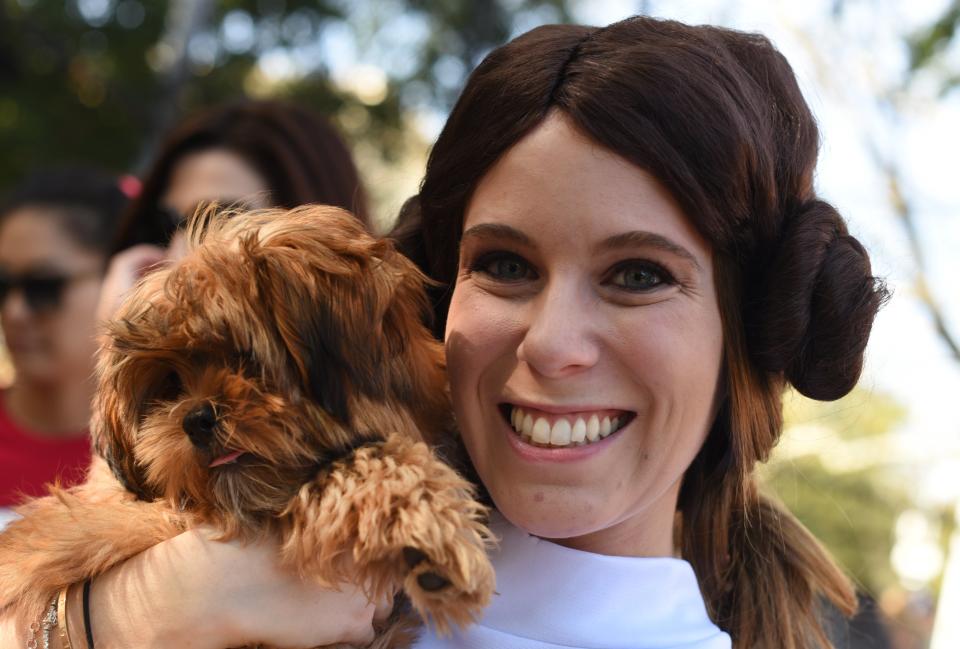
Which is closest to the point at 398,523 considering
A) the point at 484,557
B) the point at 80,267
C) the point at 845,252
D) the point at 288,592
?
the point at 484,557

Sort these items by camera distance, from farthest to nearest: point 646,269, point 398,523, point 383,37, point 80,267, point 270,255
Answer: point 383,37 < point 80,267 < point 646,269 < point 270,255 < point 398,523

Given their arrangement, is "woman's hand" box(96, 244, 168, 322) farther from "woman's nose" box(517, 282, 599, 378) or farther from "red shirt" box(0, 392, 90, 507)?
"woman's nose" box(517, 282, 599, 378)

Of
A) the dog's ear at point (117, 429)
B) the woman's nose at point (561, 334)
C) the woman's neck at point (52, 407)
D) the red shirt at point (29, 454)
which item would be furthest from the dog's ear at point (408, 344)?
the woman's neck at point (52, 407)

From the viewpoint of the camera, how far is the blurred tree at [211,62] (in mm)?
11922

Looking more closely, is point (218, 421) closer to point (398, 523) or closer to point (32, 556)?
point (398, 523)

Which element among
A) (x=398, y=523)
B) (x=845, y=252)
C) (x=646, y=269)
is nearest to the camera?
(x=398, y=523)

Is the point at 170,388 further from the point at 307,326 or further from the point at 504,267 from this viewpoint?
the point at 504,267

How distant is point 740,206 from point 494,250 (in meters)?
0.55

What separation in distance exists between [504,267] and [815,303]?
0.75m

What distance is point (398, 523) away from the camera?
6.62ft

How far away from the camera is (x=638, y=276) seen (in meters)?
2.29

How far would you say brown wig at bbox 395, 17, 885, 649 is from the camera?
7.49ft

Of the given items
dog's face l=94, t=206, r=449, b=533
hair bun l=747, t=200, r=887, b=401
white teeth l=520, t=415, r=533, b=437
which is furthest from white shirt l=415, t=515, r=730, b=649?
hair bun l=747, t=200, r=887, b=401

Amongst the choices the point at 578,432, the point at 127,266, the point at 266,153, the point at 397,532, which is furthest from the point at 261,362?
the point at 266,153
